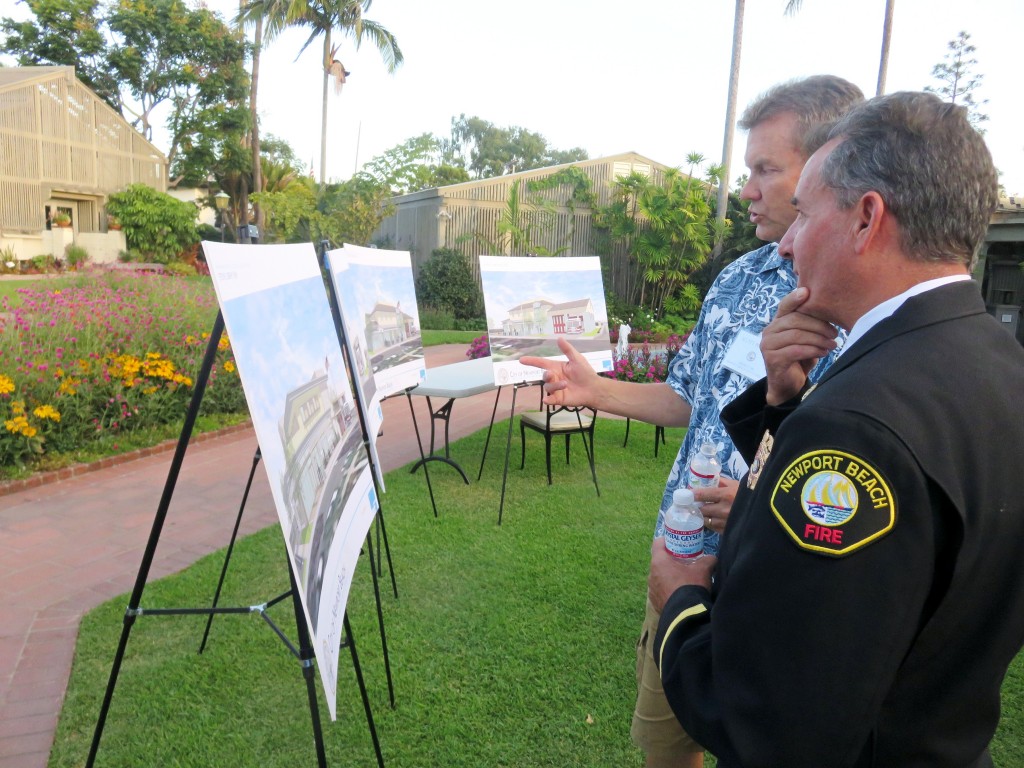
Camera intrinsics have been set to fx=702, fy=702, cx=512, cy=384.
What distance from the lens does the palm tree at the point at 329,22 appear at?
75.5ft

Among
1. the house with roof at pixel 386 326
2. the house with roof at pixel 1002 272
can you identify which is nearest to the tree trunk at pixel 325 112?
the house with roof at pixel 1002 272

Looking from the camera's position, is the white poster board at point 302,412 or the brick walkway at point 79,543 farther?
the brick walkway at point 79,543

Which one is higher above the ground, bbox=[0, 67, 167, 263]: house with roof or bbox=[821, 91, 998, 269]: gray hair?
bbox=[0, 67, 167, 263]: house with roof

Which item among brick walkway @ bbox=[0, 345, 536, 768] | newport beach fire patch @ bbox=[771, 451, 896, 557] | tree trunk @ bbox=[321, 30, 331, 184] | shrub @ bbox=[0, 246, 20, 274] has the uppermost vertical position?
tree trunk @ bbox=[321, 30, 331, 184]

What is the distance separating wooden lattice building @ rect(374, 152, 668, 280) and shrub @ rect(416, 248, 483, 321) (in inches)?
21.0

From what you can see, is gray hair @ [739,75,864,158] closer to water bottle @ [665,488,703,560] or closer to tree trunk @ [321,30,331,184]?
water bottle @ [665,488,703,560]

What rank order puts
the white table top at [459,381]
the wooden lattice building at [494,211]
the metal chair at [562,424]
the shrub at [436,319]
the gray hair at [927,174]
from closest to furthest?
the gray hair at [927,174] → the white table top at [459,381] → the metal chair at [562,424] → the shrub at [436,319] → the wooden lattice building at [494,211]

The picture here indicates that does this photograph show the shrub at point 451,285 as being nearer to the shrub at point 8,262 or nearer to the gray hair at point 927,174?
the shrub at point 8,262

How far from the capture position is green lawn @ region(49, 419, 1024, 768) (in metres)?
2.64

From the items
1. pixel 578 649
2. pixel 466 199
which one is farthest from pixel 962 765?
pixel 466 199

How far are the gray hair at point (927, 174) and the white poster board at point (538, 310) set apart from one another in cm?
366

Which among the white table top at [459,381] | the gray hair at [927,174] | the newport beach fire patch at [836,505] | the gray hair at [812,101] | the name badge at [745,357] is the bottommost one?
the white table top at [459,381]

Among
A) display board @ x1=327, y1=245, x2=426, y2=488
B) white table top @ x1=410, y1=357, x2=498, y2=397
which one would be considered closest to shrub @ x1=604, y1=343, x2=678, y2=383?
white table top @ x1=410, y1=357, x2=498, y2=397

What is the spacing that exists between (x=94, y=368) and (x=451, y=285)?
1142cm
